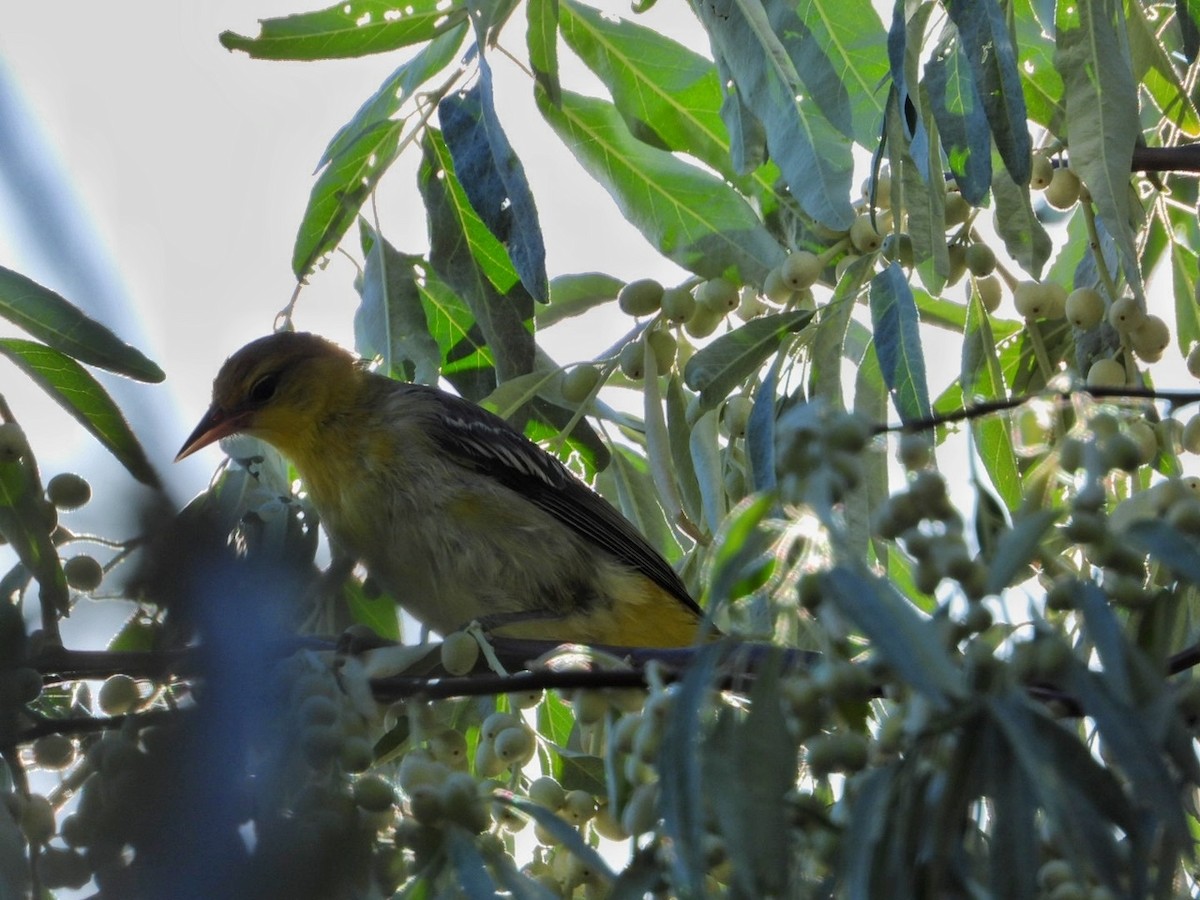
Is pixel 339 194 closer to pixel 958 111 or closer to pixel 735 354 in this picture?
pixel 735 354

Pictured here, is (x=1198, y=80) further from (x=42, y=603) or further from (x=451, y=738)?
(x=42, y=603)

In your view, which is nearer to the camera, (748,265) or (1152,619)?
(1152,619)

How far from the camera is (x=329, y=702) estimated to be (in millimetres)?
1560

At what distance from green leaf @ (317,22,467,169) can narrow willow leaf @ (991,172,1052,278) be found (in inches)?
48.0

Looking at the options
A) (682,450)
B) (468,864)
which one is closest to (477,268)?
(682,450)

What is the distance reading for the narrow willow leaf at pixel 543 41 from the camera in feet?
9.84

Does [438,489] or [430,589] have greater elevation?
[438,489]

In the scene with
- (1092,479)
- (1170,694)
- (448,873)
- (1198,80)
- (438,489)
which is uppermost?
(1198,80)

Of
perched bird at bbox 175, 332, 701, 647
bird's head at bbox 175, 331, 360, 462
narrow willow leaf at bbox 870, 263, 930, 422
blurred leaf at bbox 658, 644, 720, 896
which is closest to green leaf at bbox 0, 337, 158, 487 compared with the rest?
blurred leaf at bbox 658, 644, 720, 896

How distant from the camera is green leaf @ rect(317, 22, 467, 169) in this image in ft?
10.5

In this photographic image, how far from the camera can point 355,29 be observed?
10.6 feet

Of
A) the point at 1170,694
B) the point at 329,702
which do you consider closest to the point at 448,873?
the point at 329,702

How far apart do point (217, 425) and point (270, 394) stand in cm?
19

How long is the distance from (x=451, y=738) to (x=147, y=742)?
116 centimetres
